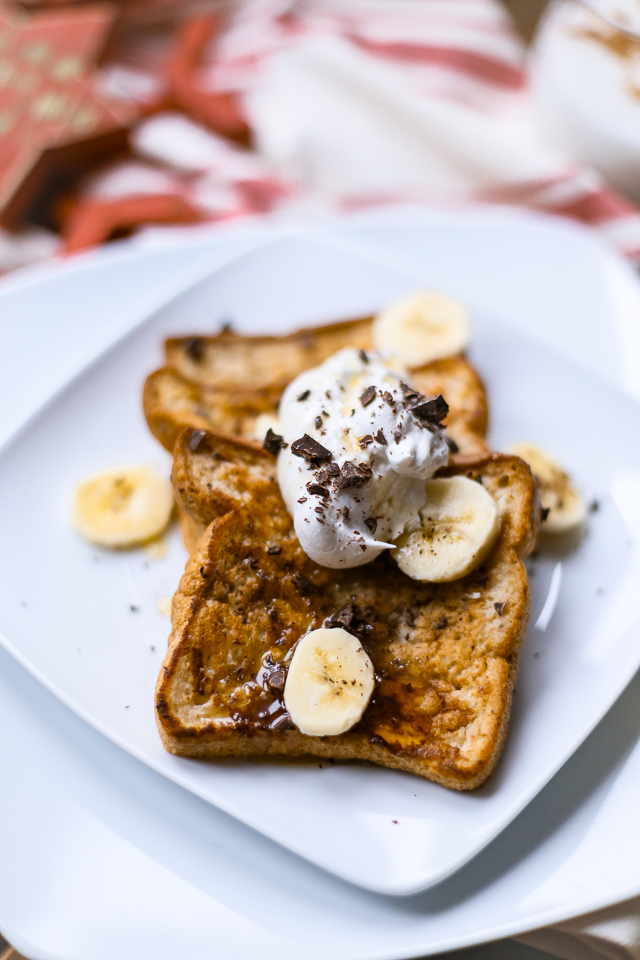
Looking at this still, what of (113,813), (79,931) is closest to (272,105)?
(113,813)

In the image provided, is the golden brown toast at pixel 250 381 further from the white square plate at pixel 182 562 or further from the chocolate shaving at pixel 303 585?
the chocolate shaving at pixel 303 585

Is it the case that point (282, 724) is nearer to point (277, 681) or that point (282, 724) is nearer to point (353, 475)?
point (277, 681)

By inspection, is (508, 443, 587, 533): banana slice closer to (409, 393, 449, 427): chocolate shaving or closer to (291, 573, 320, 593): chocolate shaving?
(409, 393, 449, 427): chocolate shaving

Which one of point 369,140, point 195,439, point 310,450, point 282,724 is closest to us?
point 282,724

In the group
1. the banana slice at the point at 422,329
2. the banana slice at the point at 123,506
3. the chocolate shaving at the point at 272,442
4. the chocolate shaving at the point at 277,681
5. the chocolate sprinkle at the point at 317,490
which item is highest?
the banana slice at the point at 422,329

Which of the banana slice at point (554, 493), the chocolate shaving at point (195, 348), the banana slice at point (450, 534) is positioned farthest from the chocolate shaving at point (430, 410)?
the chocolate shaving at point (195, 348)

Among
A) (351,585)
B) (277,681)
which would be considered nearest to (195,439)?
(351,585)
